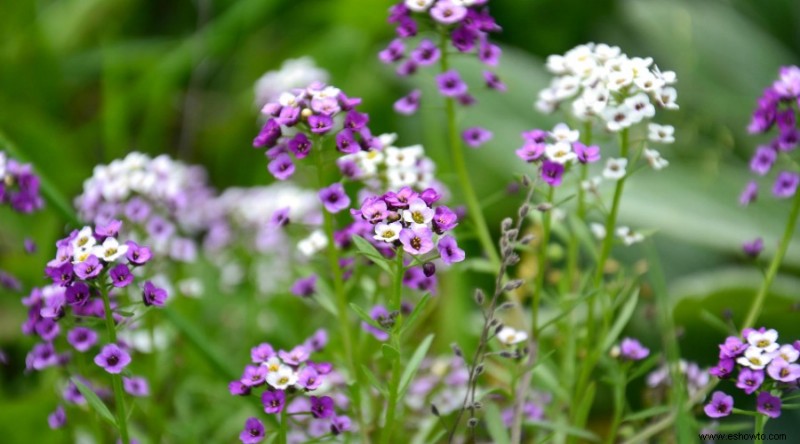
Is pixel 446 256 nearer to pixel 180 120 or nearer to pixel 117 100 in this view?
pixel 117 100

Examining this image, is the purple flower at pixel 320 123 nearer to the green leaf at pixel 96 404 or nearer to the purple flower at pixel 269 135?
the purple flower at pixel 269 135

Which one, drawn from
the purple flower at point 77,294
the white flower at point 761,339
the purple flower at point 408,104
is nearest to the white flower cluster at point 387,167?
the purple flower at point 408,104

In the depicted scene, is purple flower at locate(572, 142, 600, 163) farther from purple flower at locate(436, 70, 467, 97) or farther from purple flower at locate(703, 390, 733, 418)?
purple flower at locate(703, 390, 733, 418)

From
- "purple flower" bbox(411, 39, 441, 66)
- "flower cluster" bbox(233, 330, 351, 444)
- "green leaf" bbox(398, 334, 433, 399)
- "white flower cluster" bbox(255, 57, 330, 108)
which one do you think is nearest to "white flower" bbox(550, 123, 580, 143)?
"purple flower" bbox(411, 39, 441, 66)

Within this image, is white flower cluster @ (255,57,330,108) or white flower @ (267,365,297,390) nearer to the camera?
white flower @ (267,365,297,390)

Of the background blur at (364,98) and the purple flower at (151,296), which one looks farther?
the background blur at (364,98)

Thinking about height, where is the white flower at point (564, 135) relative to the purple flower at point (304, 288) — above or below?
above

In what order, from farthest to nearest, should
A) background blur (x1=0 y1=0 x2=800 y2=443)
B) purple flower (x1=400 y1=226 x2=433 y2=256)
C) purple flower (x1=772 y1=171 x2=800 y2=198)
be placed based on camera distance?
1. background blur (x1=0 y1=0 x2=800 y2=443)
2. purple flower (x1=772 y1=171 x2=800 y2=198)
3. purple flower (x1=400 y1=226 x2=433 y2=256)
